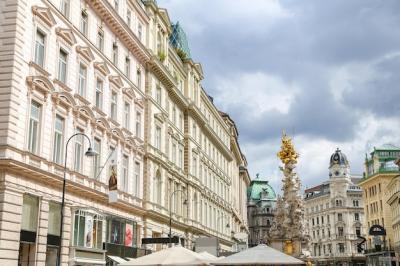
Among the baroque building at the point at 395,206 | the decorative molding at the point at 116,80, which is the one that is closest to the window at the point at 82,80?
the decorative molding at the point at 116,80

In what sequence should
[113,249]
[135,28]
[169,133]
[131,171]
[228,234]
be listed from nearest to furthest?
[113,249]
[131,171]
[135,28]
[169,133]
[228,234]

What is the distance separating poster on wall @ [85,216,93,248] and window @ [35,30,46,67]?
1016 cm

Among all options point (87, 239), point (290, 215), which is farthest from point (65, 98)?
point (290, 215)

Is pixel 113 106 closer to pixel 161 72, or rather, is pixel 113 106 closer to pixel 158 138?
pixel 158 138

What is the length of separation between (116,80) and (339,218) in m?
124

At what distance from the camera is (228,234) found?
83.9 m

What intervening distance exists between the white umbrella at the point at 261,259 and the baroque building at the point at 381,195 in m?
76.3

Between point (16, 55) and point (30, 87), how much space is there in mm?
1909

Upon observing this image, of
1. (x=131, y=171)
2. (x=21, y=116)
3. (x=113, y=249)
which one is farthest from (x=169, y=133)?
(x=21, y=116)

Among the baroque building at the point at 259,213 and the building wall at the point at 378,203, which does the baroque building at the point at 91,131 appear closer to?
the building wall at the point at 378,203

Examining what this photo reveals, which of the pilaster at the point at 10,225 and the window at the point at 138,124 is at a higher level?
the window at the point at 138,124

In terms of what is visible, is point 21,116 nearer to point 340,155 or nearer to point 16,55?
point 16,55

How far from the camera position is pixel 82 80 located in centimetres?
3478

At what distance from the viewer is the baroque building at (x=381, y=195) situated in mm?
97438
